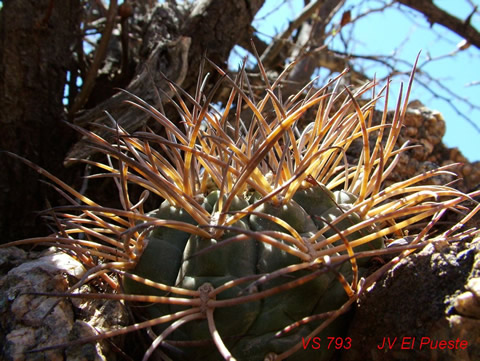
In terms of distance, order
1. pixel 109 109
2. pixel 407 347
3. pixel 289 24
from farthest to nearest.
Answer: pixel 289 24 < pixel 109 109 < pixel 407 347

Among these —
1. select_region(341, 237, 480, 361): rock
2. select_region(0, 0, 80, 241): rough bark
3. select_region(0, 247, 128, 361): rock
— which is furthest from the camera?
select_region(0, 0, 80, 241): rough bark

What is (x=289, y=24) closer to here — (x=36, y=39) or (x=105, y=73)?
(x=105, y=73)

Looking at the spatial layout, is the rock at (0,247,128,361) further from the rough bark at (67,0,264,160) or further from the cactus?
the rough bark at (67,0,264,160)

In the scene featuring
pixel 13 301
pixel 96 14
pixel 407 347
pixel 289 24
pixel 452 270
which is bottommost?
pixel 13 301

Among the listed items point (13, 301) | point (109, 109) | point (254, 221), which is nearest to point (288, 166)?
point (254, 221)

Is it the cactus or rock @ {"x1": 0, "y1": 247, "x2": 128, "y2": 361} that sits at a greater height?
the cactus

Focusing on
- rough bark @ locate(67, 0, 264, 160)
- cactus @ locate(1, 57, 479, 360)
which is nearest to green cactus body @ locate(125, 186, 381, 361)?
cactus @ locate(1, 57, 479, 360)

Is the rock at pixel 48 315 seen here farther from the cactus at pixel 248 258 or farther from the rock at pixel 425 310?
the rock at pixel 425 310
